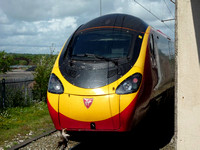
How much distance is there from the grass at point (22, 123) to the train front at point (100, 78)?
2020 millimetres

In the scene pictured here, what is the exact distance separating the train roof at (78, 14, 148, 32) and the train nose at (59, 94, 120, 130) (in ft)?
6.14

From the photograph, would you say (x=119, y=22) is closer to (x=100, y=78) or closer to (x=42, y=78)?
(x=100, y=78)

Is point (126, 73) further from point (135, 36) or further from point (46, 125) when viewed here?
point (46, 125)

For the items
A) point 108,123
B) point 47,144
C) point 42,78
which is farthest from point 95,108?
point 42,78

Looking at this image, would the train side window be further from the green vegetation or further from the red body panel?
the green vegetation

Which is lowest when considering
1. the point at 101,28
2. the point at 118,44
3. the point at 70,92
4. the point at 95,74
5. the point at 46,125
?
the point at 46,125

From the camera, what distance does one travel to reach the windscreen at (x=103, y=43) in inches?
203

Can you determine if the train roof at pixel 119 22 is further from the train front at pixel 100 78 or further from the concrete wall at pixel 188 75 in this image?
the concrete wall at pixel 188 75

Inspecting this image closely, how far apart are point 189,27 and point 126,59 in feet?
4.72

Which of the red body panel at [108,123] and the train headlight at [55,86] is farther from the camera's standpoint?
the train headlight at [55,86]

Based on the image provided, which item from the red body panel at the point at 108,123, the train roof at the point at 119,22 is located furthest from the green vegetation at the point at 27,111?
the train roof at the point at 119,22

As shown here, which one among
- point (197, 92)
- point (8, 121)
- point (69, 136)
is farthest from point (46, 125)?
point (197, 92)

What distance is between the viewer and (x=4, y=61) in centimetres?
932

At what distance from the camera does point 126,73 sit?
462 centimetres
